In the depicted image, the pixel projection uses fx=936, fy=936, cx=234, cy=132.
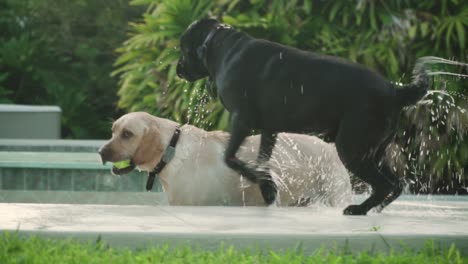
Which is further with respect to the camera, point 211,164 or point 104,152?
point 211,164

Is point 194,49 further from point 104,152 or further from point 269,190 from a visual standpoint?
point 269,190

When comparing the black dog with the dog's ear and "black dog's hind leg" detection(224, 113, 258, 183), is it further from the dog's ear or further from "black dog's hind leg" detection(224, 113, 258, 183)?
the dog's ear

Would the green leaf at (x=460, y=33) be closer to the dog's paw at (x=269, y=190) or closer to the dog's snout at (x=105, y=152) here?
the dog's paw at (x=269, y=190)

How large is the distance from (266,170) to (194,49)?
98 centimetres

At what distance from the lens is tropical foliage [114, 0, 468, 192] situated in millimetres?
9969

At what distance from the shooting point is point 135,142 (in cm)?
641

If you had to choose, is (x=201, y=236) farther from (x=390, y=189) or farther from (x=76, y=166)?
(x=76, y=166)

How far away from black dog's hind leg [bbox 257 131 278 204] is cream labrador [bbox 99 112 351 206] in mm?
80

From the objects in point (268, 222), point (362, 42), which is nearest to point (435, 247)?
point (268, 222)

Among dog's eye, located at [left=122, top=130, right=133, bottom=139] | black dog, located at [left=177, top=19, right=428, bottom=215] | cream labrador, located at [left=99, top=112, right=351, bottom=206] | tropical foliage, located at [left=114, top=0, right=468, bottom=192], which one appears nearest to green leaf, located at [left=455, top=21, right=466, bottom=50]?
tropical foliage, located at [left=114, top=0, right=468, bottom=192]

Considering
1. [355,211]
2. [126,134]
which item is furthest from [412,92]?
[126,134]

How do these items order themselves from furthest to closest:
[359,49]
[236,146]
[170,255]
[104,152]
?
[359,49] < [104,152] < [236,146] < [170,255]

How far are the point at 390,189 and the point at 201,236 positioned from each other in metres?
1.62

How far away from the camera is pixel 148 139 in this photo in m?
6.42
